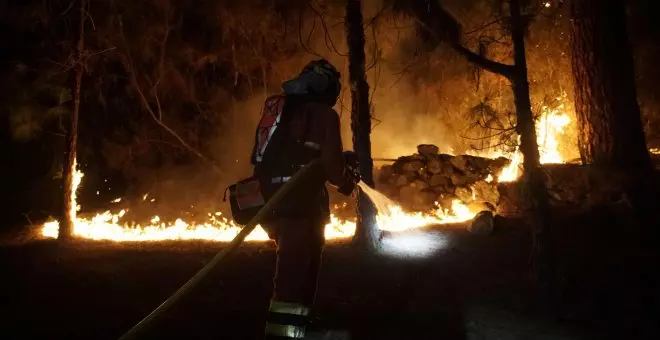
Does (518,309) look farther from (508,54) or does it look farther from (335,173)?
(508,54)

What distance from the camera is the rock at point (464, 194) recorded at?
1041 centimetres

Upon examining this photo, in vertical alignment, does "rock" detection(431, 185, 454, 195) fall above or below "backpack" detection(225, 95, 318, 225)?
above

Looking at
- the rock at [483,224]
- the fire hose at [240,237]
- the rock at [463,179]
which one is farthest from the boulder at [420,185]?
the fire hose at [240,237]

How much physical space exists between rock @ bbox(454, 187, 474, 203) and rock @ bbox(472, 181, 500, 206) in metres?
0.12

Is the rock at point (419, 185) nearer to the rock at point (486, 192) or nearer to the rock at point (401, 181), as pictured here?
the rock at point (401, 181)

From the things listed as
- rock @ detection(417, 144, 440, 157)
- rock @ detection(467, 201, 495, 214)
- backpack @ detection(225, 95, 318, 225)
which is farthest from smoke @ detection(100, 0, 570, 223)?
backpack @ detection(225, 95, 318, 225)

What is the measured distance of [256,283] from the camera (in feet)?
21.8

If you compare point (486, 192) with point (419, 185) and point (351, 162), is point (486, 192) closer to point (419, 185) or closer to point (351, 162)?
point (419, 185)

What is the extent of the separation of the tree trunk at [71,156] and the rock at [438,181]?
7335mm

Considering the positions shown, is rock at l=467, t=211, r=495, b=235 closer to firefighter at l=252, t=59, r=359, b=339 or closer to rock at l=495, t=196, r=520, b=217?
rock at l=495, t=196, r=520, b=217

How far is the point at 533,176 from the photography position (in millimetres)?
5234

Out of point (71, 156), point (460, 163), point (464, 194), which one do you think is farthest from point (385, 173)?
point (71, 156)

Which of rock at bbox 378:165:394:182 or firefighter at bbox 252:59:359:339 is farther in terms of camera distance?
rock at bbox 378:165:394:182

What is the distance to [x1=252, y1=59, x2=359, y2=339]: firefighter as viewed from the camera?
12.7 feet
